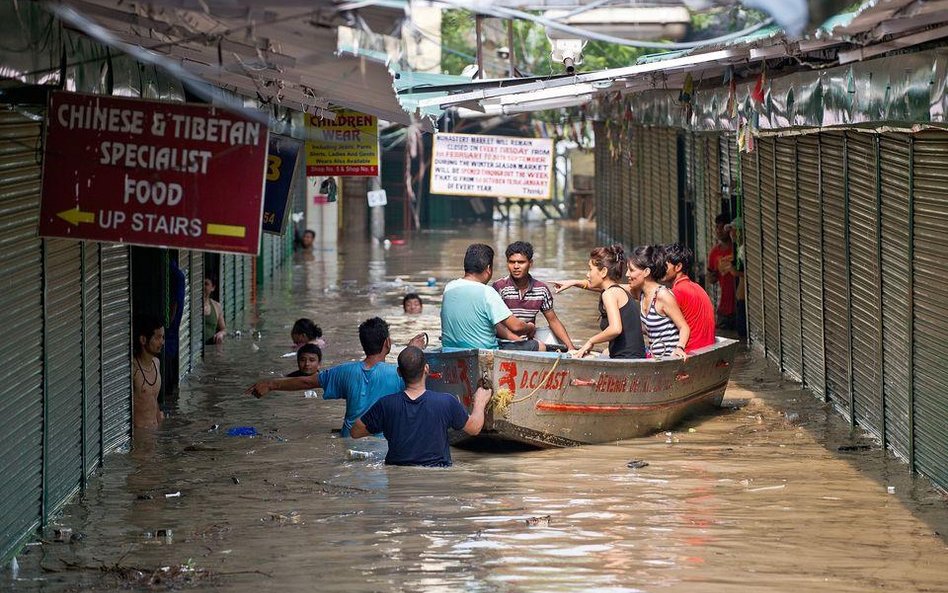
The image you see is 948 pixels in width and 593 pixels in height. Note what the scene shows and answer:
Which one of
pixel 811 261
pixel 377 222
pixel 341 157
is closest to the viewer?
pixel 811 261

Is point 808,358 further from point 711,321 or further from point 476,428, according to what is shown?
point 476,428

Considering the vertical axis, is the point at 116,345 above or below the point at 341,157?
below

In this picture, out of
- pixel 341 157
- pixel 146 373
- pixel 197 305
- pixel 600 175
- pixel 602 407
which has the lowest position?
pixel 602 407

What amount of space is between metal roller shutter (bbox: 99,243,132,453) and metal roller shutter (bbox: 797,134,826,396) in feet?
21.6

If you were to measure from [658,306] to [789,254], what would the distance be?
12.8 ft

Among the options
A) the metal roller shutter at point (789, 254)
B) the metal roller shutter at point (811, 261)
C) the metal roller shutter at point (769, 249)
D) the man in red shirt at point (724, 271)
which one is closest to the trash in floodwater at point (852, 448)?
the metal roller shutter at point (811, 261)

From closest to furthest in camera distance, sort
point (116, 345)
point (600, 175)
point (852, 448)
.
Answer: point (116, 345)
point (852, 448)
point (600, 175)

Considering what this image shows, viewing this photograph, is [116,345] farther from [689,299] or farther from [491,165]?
[491,165]

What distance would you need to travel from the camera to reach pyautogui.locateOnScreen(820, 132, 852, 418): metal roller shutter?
13.0 meters

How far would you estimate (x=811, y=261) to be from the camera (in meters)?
14.5

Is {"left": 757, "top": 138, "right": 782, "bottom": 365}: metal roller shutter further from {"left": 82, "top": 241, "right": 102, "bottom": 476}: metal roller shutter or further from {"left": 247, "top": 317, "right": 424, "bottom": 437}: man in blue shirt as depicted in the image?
{"left": 82, "top": 241, "right": 102, "bottom": 476}: metal roller shutter

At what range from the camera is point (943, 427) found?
9781mm

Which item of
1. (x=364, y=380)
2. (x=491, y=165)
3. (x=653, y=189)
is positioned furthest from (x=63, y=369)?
(x=653, y=189)

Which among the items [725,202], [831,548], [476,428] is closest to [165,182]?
[476,428]
